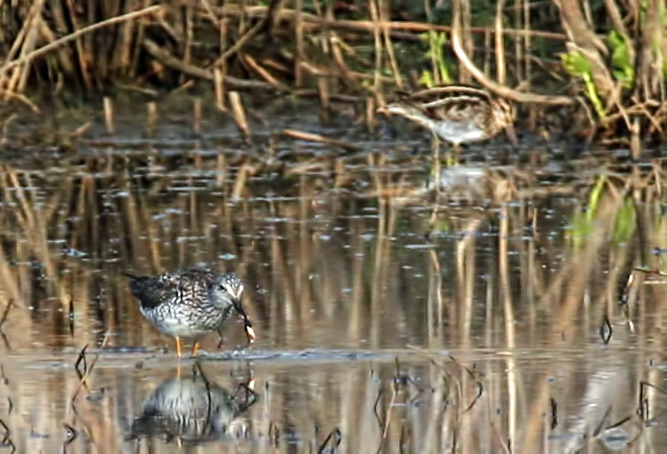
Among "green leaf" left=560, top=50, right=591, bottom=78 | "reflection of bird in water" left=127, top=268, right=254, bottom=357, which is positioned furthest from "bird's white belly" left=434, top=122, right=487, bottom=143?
"reflection of bird in water" left=127, top=268, right=254, bottom=357

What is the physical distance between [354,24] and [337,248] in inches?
216

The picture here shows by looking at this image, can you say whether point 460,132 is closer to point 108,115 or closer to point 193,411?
point 108,115

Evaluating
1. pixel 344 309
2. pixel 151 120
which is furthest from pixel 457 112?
pixel 344 309

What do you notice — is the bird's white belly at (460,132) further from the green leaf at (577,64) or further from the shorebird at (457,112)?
the green leaf at (577,64)

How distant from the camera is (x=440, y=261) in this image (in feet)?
32.2

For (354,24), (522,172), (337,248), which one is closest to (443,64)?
(354,24)

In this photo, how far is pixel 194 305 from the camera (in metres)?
7.95

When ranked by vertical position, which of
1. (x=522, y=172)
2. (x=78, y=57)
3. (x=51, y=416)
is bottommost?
(x=51, y=416)

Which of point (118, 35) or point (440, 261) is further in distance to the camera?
point (118, 35)

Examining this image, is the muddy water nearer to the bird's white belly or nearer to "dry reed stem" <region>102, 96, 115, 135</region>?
the bird's white belly

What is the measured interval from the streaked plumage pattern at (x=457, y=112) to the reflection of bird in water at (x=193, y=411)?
22.5ft

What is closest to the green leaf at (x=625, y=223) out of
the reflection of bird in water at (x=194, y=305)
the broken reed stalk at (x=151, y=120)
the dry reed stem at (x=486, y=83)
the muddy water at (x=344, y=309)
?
the muddy water at (x=344, y=309)

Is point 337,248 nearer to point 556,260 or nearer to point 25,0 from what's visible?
point 556,260

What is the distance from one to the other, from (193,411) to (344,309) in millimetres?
1843
